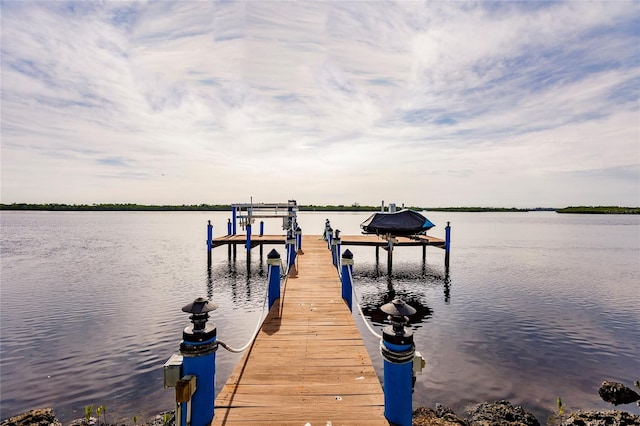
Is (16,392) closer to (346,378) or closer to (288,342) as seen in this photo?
(288,342)

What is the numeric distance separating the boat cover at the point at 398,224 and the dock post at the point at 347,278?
940cm

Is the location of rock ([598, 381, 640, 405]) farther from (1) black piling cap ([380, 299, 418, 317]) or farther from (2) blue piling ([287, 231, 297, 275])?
(2) blue piling ([287, 231, 297, 275])

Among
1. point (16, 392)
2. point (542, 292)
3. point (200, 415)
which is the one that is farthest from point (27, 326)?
point (542, 292)

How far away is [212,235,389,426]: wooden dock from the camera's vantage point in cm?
462

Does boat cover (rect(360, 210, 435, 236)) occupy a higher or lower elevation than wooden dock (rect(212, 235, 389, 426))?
higher

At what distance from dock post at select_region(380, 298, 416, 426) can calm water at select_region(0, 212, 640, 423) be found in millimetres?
5591

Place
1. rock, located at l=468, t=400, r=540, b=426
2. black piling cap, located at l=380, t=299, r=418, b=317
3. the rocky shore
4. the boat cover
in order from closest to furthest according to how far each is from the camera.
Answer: black piling cap, located at l=380, t=299, r=418, b=317
the rocky shore
rock, located at l=468, t=400, r=540, b=426
the boat cover

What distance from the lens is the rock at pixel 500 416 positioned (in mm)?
7895

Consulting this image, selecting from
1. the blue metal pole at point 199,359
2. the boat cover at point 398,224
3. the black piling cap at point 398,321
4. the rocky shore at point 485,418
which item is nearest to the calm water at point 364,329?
the rocky shore at point 485,418

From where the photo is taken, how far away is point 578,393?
31.3ft

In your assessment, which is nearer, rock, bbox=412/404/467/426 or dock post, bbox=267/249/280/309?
rock, bbox=412/404/467/426

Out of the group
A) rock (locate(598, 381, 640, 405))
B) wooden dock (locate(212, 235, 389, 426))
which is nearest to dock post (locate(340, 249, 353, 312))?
wooden dock (locate(212, 235, 389, 426))

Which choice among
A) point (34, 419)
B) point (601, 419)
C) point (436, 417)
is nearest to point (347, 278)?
point (436, 417)

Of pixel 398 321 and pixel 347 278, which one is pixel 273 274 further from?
pixel 398 321
